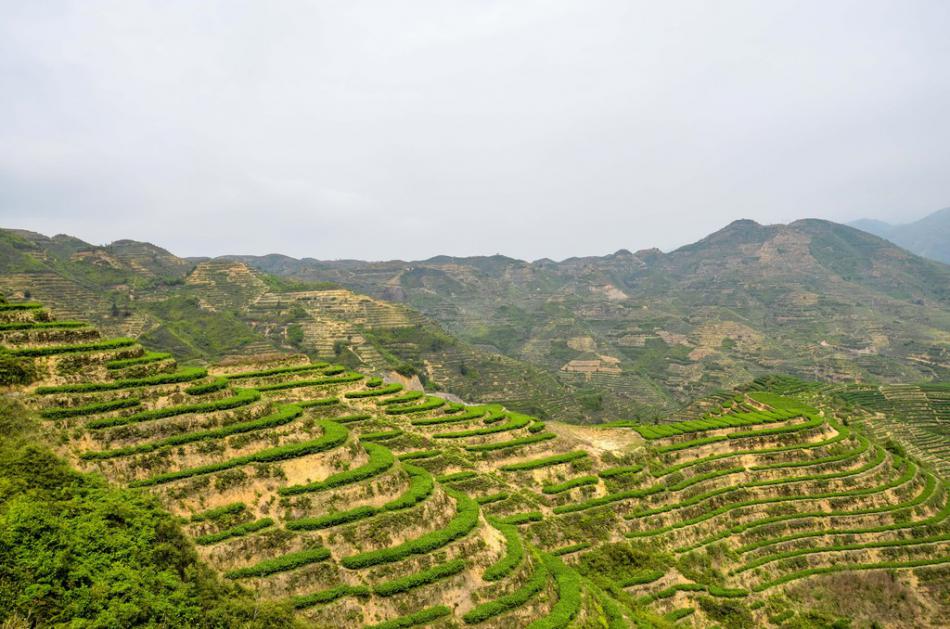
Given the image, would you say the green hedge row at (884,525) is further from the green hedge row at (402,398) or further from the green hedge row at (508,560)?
the green hedge row at (402,398)

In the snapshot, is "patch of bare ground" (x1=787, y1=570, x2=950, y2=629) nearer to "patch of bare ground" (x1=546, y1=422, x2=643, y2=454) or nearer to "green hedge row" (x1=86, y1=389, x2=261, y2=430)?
"patch of bare ground" (x1=546, y1=422, x2=643, y2=454)

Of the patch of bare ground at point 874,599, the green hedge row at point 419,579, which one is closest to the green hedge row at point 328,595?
the green hedge row at point 419,579

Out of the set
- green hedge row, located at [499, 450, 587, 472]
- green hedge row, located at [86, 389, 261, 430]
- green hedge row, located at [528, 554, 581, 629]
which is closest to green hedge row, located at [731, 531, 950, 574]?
green hedge row, located at [499, 450, 587, 472]

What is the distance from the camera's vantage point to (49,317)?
120 feet

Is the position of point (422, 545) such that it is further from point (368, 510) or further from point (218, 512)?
point (218, 512)

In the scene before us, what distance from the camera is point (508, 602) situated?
90.2 feet

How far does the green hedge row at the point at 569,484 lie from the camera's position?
157ft

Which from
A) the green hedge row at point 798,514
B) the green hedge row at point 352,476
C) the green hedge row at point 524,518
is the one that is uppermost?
the green hedge row at point 352,476

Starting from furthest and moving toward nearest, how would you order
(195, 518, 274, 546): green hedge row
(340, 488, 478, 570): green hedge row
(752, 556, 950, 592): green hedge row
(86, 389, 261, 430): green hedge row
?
(752, 556, 950, 592): green hedge row < (86, 389, 261, 430): green hedge row < (340, 488, 478, 570): green hedge row < (195, 518, 274, 546): green hedge row

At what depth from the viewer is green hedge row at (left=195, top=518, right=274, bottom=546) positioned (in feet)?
84.7

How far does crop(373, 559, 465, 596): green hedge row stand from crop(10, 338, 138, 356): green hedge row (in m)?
25.3

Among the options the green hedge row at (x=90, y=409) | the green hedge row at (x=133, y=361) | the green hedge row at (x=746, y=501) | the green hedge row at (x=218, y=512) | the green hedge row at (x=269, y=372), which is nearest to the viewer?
the green hedge row at (x=218, y=512)

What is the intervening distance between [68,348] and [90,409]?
6.22 meters

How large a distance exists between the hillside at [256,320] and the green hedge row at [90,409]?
8257 centimetres
